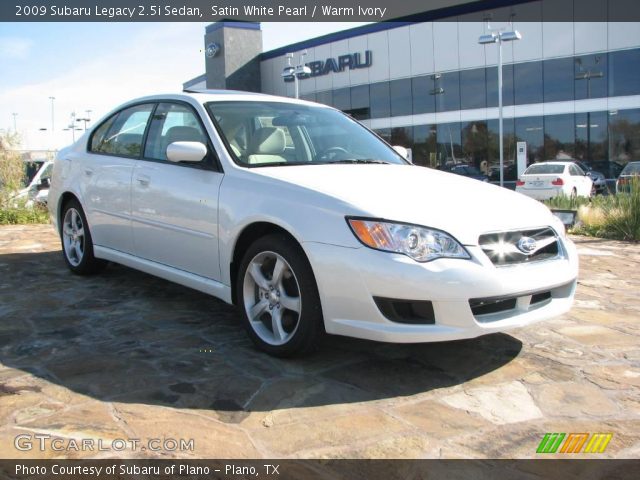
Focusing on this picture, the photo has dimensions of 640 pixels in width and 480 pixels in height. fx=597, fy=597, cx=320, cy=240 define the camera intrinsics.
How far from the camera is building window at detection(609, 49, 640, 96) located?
24609 mm

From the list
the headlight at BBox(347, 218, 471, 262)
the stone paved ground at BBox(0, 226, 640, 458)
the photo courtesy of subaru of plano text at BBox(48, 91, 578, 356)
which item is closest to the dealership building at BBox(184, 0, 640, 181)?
the photo courtesy of subaru of plano text at BBox(48, 91, 578, 356)

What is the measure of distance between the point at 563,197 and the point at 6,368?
35.2ft

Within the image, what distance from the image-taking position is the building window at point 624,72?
24.6 meters

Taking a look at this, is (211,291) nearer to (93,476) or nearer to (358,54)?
(93,476)

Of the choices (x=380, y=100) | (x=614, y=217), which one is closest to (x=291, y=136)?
(x=614, y=217)

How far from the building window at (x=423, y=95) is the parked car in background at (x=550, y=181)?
12.6m

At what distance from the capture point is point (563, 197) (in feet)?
38.4

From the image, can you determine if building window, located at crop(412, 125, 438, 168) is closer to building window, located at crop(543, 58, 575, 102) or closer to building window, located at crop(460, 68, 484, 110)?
building window, located at crop(460, 68, 484, 110)

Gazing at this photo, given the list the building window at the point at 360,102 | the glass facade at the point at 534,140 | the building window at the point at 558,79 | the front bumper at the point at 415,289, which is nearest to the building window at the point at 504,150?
the glass facade at the point at 534,140

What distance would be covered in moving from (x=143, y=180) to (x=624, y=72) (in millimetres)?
25610

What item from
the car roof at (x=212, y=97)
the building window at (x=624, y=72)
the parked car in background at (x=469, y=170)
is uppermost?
the building window at (x=624, y=72)

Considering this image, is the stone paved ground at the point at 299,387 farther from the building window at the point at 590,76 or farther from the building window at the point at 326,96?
the building window at the point at 326,96

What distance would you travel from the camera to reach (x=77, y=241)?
18.1 ft

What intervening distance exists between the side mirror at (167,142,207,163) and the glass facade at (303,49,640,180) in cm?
2562
